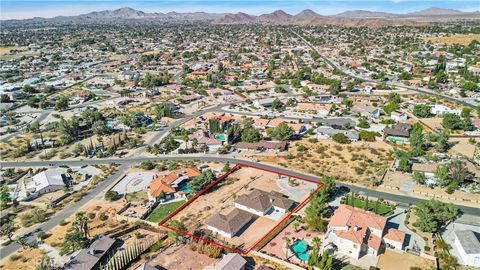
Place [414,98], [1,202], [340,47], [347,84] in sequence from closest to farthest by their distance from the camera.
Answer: [1,202] → [414,98] → [347,84] → [340,47]

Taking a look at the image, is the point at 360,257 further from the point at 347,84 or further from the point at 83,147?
the point at 347,84

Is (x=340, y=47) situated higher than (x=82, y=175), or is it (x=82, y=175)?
(x=340, y=47)

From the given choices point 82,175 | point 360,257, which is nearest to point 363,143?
point 360,257

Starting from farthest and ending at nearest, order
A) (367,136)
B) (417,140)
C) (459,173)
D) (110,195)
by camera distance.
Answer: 1. (367,136)
2. (417,140)
3. (459,173)
4. (110,195)

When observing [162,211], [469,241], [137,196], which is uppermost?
[469,241]

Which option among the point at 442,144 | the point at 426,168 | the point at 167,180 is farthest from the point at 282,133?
the point at 442,144

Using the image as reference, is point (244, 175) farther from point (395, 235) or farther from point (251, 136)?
point (395, 235)

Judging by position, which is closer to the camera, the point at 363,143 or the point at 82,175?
the point at 82,175
